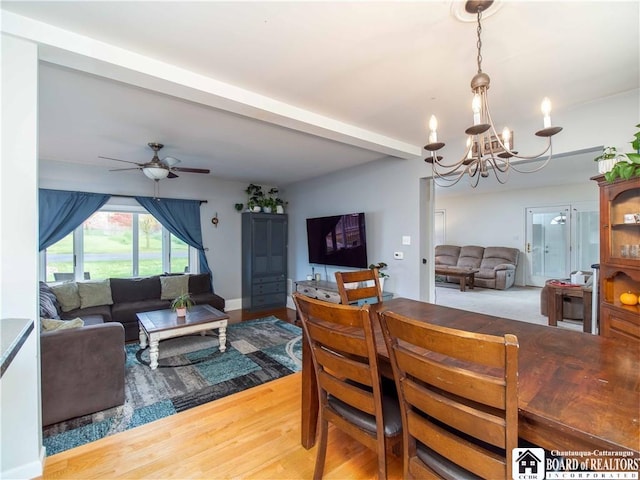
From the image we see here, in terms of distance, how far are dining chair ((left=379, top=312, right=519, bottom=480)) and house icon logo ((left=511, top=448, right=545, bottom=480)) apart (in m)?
0.03

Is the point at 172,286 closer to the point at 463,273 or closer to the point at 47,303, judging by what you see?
the point at 47,303

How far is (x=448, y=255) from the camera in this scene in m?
8.77

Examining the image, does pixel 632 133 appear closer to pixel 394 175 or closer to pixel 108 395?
pixel 394 175

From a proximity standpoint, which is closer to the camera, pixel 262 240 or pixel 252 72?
pixel 252 72

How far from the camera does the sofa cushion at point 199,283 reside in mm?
4863

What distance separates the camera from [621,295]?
2400mm

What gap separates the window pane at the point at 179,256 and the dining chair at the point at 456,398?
4990mm

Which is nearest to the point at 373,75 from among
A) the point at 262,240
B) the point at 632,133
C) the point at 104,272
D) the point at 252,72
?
the point at 252,72

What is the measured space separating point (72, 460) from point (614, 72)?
4.29 m

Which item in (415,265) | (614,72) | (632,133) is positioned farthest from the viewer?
(415,265)

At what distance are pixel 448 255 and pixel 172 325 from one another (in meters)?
7.66

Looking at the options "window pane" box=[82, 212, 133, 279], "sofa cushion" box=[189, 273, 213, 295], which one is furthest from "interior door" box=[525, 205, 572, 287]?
"window pane" box=[82, 212, 133, 279]

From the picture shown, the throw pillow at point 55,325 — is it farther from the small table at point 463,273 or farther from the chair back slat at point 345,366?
the small table at point 463,273

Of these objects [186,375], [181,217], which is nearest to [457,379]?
[186,375]
